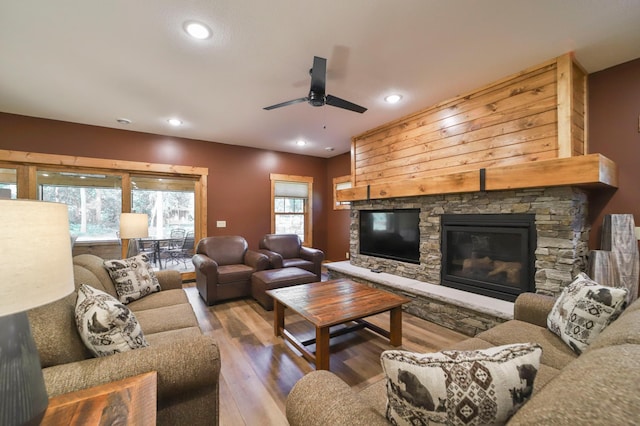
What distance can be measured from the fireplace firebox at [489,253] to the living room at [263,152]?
684 millimetres

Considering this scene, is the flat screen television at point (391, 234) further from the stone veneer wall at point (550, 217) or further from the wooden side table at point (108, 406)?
the wooden side table at point (108, 406)

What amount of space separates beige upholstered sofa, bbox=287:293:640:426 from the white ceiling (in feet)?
6.87

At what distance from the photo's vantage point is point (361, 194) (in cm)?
430

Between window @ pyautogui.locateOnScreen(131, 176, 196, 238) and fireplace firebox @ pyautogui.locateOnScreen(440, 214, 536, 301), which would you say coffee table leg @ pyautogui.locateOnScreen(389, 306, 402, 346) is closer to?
fireplace firebox @ pyautogui.locateOnScreen(440, 214, 536, 301)

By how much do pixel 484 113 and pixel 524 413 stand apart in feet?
10.3

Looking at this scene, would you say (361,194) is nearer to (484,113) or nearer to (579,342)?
(484,113)

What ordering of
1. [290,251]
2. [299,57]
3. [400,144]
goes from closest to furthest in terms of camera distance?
[299,57] < [400,144] < [290,251]

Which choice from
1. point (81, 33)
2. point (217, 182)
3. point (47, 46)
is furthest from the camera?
point (217, 182)

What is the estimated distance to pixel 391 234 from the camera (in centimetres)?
412

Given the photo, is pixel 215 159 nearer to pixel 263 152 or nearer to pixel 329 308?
pixel 263 152

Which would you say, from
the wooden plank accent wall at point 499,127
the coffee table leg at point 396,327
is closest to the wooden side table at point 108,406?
the coffee table leg at point 396,327

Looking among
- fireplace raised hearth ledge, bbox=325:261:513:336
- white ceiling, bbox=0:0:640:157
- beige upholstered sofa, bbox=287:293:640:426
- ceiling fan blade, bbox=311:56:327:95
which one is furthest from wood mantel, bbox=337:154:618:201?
ceiling fan blade, bbox=311:56:327:95

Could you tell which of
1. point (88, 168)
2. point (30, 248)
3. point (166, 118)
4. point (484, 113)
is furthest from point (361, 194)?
point (88, 168)

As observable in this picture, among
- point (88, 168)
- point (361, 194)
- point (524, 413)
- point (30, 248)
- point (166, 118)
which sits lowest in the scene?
point (524, 413)
